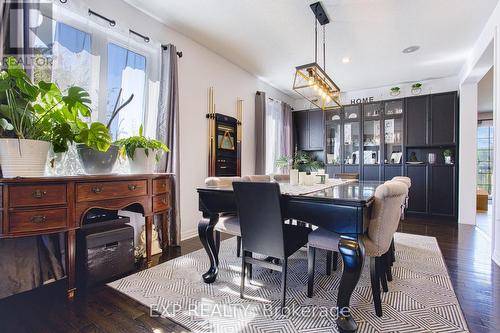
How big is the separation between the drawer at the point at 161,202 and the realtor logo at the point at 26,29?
4.76ft

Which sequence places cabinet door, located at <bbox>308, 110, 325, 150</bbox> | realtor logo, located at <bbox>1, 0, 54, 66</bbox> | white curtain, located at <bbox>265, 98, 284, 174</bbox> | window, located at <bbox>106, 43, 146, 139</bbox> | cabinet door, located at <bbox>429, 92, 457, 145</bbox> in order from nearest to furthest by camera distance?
realtor logo, located at <bbox>1, 0, 54, 66</bbox> < window, located at <bbox>106, 43, 146, 139</bbox> < cabinet door, located at <bbox>429, 92, 457, 145</bbox> < white curtain, located at <bbox>265, 98, 284, 174</bbox> < cabinet door, located at <bbox>308, 110, 325, 150</bbox>

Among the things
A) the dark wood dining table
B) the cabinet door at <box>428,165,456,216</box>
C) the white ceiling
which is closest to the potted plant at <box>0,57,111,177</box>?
the white ceiling

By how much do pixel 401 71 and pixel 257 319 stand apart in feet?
16.0

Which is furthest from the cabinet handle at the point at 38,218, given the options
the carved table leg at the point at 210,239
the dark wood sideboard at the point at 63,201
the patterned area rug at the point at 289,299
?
the carved table leg at the point at 210,239

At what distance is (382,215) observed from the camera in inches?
59.6

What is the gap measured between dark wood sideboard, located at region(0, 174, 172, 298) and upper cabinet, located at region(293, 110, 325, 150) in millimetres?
4502

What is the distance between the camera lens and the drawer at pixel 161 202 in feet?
7.92

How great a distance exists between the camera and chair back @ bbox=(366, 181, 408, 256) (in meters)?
1.48

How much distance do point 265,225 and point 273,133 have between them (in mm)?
3969

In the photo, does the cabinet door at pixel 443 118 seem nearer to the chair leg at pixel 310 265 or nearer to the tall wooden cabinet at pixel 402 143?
the tall wooden cabinet at pixel 402 143

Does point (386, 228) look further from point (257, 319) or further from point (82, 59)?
point (82, 59)

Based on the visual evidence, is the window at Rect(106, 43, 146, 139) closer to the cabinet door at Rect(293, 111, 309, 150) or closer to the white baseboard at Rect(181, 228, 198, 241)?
the white baseboard at Rect(181, 228, 198, 241)

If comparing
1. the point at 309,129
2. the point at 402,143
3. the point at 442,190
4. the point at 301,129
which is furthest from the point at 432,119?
the point at 301,129

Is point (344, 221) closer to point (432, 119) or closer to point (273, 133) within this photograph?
point (273, 133)
